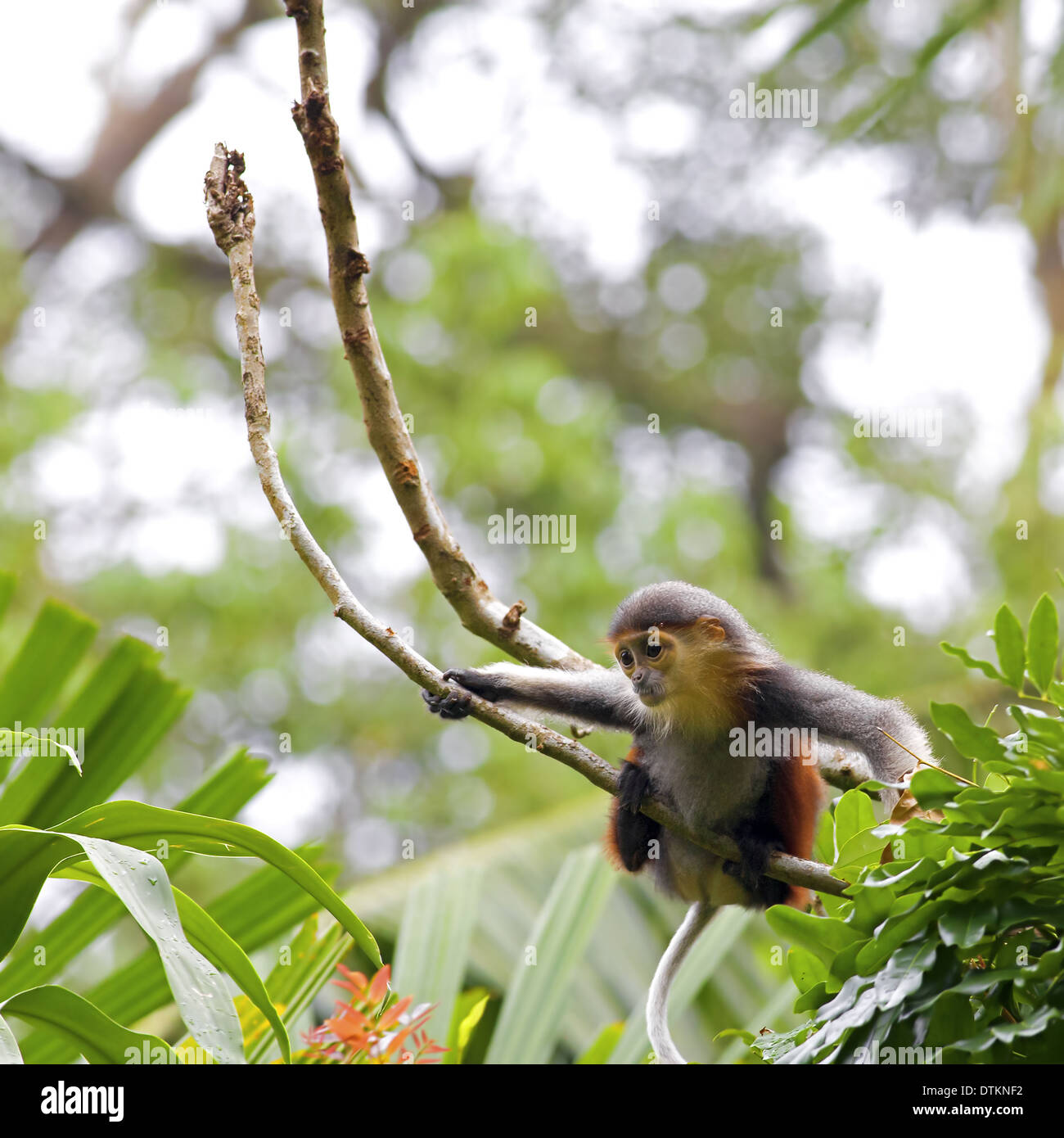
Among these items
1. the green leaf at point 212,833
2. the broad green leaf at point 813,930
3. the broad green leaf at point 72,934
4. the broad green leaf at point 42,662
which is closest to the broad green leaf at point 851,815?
the broad green leaf at point 813,930

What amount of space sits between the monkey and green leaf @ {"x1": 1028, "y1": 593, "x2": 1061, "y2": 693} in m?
1.50

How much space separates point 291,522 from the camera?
2.55 m

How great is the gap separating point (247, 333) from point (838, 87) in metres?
8.88

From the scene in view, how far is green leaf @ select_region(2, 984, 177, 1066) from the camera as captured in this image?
1.76 m

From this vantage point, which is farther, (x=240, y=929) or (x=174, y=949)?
(x=240, y=929)

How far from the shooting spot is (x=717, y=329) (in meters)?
15.6

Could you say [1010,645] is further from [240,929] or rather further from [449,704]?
[240,929]

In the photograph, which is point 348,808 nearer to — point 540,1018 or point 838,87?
point 838,87

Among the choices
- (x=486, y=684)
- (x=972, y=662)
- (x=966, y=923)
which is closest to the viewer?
(x=966, y=923)

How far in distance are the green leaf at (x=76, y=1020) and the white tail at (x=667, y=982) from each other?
1524mm

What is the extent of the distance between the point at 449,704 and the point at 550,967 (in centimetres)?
86

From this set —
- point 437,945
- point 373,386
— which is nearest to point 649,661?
point 437,945
